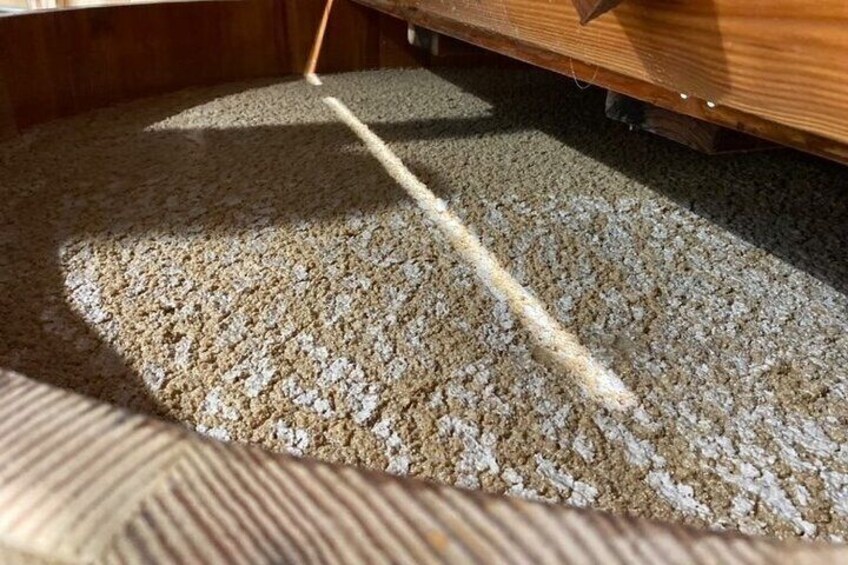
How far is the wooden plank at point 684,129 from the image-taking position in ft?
4.20

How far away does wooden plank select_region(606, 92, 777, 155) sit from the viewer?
1280mm

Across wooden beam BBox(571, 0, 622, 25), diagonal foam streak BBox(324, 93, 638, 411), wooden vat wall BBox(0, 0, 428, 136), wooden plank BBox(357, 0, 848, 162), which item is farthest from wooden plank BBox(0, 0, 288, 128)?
wooden beam BBox(571, 0, 622, 25)

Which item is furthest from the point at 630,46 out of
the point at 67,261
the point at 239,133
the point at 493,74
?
the point at 493,74

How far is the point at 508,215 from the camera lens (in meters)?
1.33

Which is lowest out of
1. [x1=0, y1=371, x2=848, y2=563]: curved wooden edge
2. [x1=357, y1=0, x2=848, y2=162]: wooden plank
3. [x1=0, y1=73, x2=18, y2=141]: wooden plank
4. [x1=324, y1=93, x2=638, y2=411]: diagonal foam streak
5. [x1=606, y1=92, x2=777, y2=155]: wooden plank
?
[x1=324, y1=93, x2=638, y2=411]: diagonal foam streak

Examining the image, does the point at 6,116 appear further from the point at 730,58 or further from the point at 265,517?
the point at 265,517

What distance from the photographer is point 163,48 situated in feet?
7.27

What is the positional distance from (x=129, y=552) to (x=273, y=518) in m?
0.05

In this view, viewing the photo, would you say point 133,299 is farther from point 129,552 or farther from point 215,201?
point 129,552

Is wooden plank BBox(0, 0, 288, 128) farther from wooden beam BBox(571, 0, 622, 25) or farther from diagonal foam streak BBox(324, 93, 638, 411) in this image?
wooden beam BBox(571, 0, 622, 25)

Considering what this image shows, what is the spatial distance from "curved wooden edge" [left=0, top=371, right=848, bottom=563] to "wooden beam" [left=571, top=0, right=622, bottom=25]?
2.21ft

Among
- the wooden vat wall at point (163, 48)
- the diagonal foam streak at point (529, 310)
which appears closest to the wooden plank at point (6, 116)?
the wooden vat wall at point (163, 48)

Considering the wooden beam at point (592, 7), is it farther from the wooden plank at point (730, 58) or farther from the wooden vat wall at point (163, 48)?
the wooden vat wall at point (163, 48)

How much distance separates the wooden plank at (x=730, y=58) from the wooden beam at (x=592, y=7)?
53 millimetres
